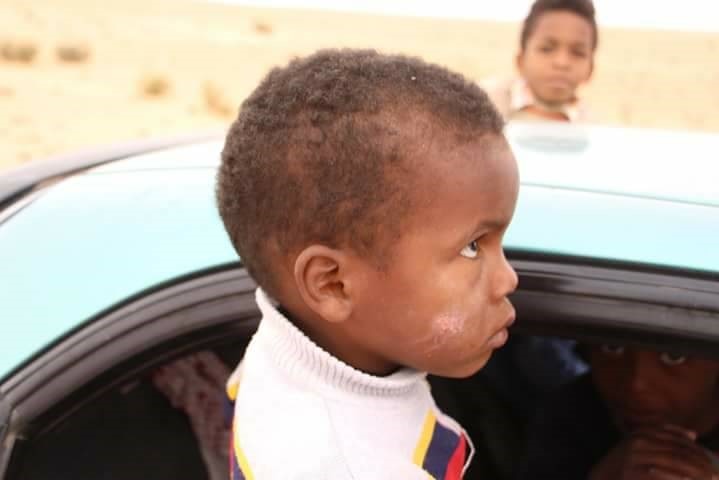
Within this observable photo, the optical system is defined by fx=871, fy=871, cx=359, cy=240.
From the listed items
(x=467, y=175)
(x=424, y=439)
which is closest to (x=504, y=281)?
(x=467, y=175)

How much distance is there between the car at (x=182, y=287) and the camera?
4.82 ft

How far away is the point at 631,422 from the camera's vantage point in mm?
1890

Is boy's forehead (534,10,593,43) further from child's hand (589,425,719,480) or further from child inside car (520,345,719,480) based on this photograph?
child's hand (589,425,719,480)

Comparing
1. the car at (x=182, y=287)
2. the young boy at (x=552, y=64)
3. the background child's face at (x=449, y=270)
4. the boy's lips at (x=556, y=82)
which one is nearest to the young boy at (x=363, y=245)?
the background child's face at (x=449, y=270)

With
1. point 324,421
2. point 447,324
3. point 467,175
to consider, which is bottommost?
point 324,421

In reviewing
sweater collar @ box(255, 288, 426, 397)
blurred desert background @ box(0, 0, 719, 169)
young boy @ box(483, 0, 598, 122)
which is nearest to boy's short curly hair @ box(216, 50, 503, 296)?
sweater collar @ box(255, 288, 426, 397)

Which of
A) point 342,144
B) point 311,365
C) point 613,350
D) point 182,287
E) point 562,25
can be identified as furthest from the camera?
point 562,25

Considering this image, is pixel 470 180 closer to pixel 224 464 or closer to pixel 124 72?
pixel 224 464

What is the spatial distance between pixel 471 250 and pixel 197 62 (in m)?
27.8

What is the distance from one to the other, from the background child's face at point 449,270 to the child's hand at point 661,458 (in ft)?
1.78

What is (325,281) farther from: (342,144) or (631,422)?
(631,422)

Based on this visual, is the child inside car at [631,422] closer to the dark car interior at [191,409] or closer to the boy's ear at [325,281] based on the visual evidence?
the dark car interior at [191,409]

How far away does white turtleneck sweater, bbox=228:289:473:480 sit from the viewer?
4.20 feet

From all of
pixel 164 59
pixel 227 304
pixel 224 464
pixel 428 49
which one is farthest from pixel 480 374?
pixel 428 49
